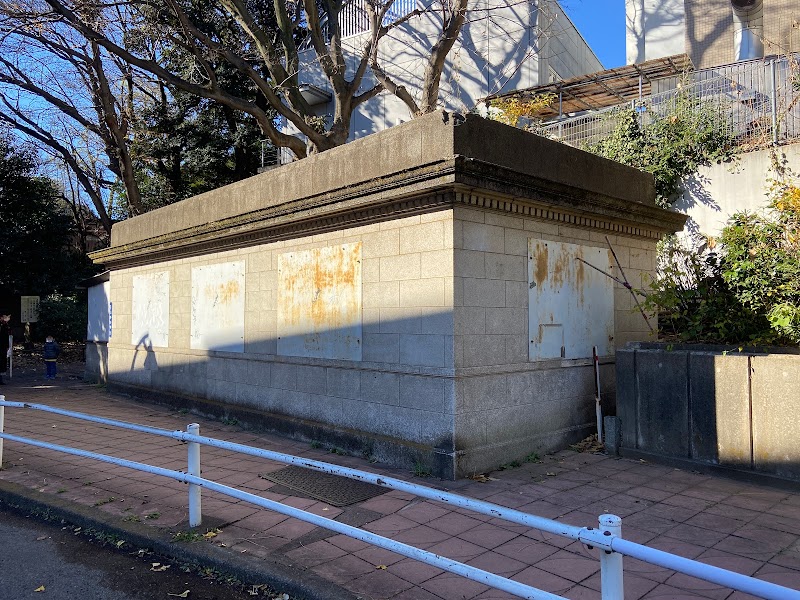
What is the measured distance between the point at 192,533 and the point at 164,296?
6.98m

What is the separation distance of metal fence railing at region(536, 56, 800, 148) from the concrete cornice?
173 inches

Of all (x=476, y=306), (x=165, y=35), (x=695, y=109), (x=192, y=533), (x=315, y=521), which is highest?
(x=165, y=35)

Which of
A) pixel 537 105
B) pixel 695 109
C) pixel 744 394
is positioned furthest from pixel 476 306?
pixel 537 105

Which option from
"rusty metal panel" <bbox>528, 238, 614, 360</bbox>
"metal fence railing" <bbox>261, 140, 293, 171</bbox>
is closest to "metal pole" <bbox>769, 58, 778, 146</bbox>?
"rusty metal panel" <bbox>528, 238, 614, 360</bbox>

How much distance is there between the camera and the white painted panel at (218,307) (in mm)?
8734

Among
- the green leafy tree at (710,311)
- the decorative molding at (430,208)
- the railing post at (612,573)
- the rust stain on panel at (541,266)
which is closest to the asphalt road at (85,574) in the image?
the railing post at (612,573)

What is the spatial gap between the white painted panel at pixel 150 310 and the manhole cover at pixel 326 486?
5.32 meters

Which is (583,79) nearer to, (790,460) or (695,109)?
(695,109)

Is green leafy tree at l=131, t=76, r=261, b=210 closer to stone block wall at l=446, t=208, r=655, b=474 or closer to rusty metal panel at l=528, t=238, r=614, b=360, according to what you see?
rusty metal panel at l=528, t=238, r=614, b=360

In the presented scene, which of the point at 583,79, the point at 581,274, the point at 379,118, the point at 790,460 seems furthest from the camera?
the point at 379,118

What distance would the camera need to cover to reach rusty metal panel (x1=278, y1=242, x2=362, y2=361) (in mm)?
6959

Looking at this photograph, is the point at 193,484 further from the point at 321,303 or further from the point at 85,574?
the point at 321,303

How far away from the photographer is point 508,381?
636 cm

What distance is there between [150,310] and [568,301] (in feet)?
25.1
